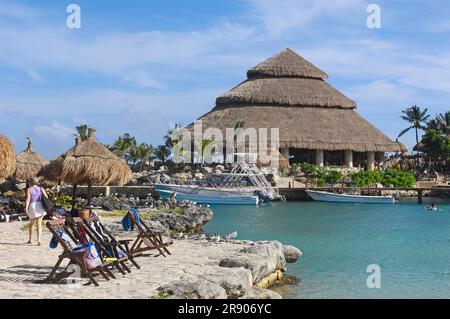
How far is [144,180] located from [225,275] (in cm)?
4753

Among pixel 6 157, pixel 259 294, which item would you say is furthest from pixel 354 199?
pixel 259 294

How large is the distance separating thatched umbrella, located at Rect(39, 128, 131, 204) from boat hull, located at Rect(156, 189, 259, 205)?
24.9m

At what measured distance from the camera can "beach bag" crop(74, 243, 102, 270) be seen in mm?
9859

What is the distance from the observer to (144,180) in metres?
57.2

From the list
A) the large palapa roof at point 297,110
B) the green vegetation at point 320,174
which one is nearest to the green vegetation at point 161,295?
the green vegetation at point 320,174

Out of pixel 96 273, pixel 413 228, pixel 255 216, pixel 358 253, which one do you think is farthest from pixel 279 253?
pixel 255 216

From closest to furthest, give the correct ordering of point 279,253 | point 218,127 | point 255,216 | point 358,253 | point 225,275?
point 225,275, point 279,253, point 358,253, point 255,216, point 218,127

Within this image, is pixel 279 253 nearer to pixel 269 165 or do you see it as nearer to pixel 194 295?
pixel 194 295

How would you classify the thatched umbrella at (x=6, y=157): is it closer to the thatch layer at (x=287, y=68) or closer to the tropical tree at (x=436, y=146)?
the thatch layer at (x=287, y=68)

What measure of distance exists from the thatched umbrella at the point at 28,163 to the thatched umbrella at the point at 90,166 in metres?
10.8

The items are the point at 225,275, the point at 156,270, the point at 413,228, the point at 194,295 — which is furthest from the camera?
the point at 413,228

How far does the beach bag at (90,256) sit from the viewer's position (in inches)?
388

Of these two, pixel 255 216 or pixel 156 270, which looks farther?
pixel 255 216

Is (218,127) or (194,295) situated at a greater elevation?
(218,127)
